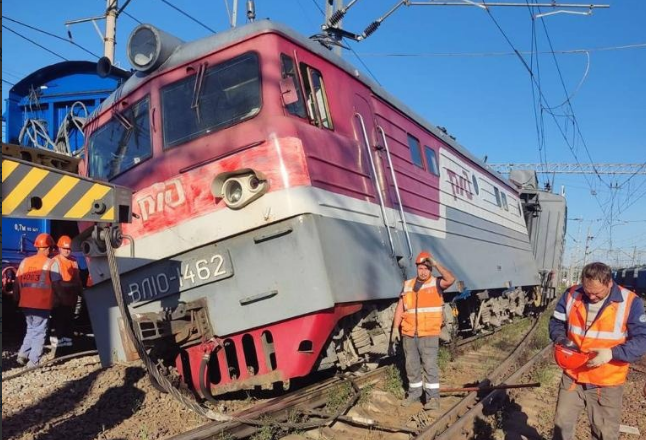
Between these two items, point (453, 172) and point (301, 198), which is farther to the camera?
point (453, 172)

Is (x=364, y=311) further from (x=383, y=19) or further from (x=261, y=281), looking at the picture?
(x=383, y=19)

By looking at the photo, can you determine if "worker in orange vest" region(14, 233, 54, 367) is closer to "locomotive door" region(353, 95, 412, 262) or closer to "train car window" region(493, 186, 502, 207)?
"locomotive door" region(353, 95, 412, 262)

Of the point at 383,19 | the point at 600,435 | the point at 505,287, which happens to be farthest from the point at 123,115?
the point at 505,287

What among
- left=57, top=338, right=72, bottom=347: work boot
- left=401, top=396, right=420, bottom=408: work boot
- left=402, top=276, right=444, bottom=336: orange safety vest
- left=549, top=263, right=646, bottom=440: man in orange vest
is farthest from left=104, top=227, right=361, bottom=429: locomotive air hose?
left=57, top=338, right=72, bottom=347: work boot

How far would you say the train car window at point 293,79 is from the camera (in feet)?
16.1

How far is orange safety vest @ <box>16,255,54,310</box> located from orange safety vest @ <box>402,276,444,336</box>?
4.50 metres

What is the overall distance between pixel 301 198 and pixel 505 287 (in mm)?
7384

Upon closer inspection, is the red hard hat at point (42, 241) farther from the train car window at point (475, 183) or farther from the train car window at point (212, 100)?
the train car window at point (475, 183)

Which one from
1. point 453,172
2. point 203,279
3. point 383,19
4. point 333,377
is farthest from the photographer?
point 383,19

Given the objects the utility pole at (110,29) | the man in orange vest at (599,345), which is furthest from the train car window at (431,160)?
the utility pole at (110,29)

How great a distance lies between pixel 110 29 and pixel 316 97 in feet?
28.7

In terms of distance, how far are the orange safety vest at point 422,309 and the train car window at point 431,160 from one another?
2.18m

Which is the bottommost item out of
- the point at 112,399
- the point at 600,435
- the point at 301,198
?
the point at 600,435

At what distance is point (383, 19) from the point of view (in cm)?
1060
